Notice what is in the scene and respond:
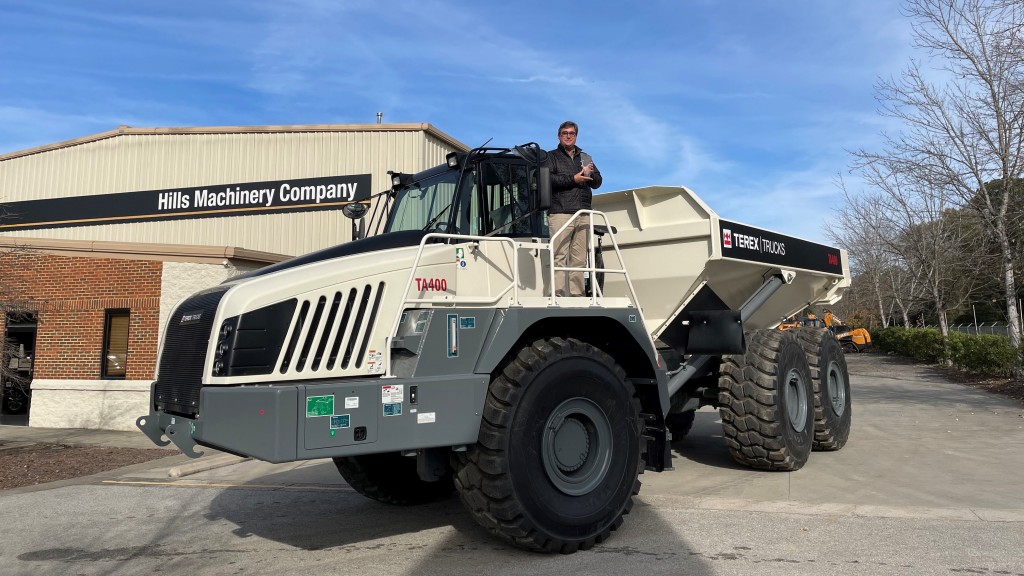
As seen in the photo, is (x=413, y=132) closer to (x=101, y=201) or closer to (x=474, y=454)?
(x=101, y=201)

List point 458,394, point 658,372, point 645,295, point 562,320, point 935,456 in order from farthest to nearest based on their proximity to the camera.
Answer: point 935,456 < point 645,295 < point 658,372 < point 562,320 < point 458,394

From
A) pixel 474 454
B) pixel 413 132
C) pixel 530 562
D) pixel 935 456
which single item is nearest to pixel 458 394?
pixel 474 454

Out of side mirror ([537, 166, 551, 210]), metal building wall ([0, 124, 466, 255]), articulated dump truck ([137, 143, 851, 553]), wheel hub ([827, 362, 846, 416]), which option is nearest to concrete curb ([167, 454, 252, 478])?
articulated dump truck ([137, 143, 851, 553])

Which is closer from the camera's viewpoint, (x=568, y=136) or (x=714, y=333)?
(x=568, y=136)

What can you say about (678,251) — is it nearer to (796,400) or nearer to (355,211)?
(796,400)

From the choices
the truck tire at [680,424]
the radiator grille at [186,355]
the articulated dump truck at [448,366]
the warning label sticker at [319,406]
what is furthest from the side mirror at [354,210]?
the truck tire at [680,424]

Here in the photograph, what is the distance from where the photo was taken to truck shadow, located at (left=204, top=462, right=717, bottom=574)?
182 inches

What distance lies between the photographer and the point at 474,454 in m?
4.54

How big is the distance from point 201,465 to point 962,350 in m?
20.4

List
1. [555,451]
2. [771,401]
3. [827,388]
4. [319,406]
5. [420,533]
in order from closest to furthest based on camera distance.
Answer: [319,406] < [555,451] < [420,533] < [771,401] < [827,388]

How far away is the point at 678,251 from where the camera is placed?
6.95 metres

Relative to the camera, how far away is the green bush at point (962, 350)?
17375mm

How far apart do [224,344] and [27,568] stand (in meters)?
2.47

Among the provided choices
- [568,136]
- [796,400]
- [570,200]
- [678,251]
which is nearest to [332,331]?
[570,200]
